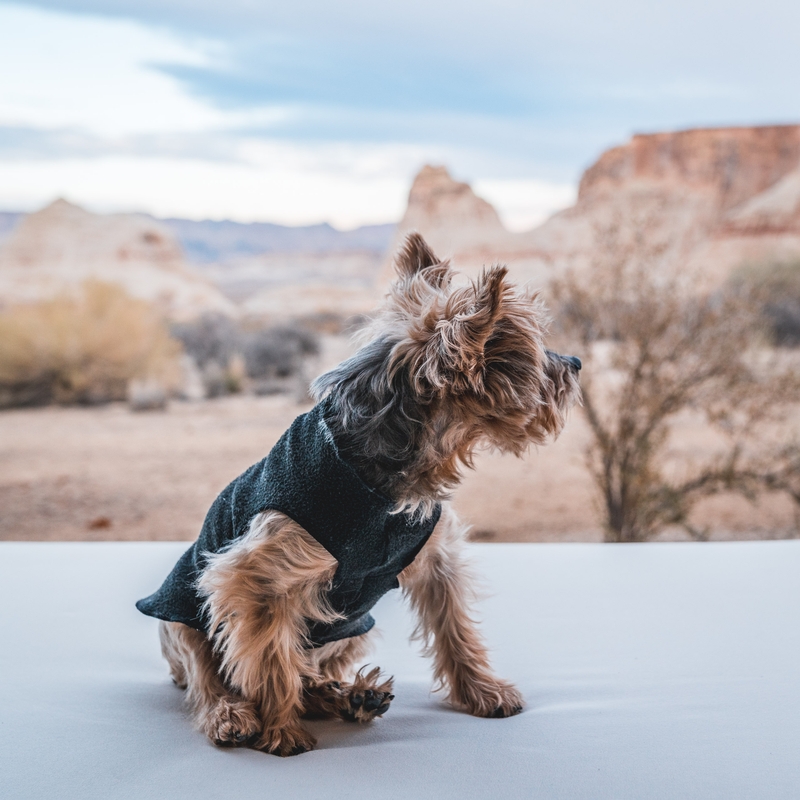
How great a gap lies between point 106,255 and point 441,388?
18.6 m

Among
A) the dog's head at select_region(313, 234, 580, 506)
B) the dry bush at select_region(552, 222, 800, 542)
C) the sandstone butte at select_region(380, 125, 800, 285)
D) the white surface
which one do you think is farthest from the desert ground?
the sandstone butte at select_region(380, 125, 800, 285)

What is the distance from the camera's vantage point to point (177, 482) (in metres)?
7.04

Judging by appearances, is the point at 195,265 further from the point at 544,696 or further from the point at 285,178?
the point at 544,696

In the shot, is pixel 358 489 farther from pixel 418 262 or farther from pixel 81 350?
pixel 81 350

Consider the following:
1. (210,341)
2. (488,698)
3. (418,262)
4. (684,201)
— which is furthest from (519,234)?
(488,698)

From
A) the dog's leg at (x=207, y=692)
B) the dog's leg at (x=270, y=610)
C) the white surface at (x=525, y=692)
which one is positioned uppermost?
the dog's leg at (x=270, y=610)

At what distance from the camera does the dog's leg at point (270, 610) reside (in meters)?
1.32

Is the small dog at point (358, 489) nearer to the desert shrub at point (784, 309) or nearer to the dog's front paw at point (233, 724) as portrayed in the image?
→ the dog's front paw at point (233, 724)

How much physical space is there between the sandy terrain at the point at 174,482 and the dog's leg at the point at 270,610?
4621 millimetres

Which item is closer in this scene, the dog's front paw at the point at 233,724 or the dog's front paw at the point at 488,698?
the dog's front paw at the point at 233,724

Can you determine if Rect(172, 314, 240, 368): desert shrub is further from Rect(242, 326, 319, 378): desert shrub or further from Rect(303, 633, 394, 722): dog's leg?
Rect(303, 633, 394, 722): dog's leg

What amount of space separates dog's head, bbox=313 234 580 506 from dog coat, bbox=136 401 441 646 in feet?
0.18

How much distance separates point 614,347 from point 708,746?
363 cm

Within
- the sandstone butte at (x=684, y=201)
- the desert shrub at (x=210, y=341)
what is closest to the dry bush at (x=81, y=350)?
the desert shrub at (x=210, y=341)
